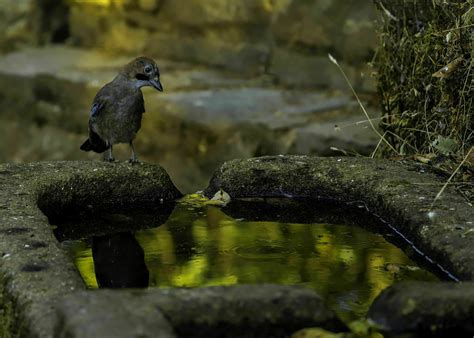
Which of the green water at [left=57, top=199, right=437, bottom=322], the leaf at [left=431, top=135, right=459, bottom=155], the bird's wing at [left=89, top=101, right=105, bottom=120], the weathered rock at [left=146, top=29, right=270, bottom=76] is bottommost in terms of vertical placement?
the weathered rock at [left=146, top=29, right=270, bottom=76]

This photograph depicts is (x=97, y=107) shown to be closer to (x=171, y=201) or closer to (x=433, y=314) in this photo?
(x=171, y=201)

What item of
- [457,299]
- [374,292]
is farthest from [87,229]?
[457,299]

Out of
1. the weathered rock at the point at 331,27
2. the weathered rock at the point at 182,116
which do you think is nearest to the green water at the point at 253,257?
the weathered rock at the point at 182,116

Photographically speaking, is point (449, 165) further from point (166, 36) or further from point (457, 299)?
point (166, 36)

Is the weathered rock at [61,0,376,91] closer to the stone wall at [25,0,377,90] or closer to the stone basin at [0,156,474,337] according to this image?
the stone wall at [25,0,377,90]

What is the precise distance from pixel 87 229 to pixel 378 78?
5.44ft

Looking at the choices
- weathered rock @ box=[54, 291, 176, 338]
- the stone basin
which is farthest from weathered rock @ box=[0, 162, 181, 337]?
weathered rock @ box=[54, 291, 176, 338]

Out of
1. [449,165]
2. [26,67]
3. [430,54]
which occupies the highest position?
[430,54]

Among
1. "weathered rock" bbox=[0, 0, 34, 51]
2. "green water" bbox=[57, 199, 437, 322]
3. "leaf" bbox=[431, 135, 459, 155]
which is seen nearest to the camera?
"green water" bbox=[57, 199, 437, 322]

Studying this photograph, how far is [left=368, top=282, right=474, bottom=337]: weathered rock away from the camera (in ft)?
7.58

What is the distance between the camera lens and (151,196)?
370 centimetres

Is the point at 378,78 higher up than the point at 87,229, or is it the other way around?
the point at 378,78

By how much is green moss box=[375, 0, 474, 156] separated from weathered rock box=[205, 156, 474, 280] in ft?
0.84

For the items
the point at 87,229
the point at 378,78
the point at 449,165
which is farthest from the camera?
the point at 378,78
